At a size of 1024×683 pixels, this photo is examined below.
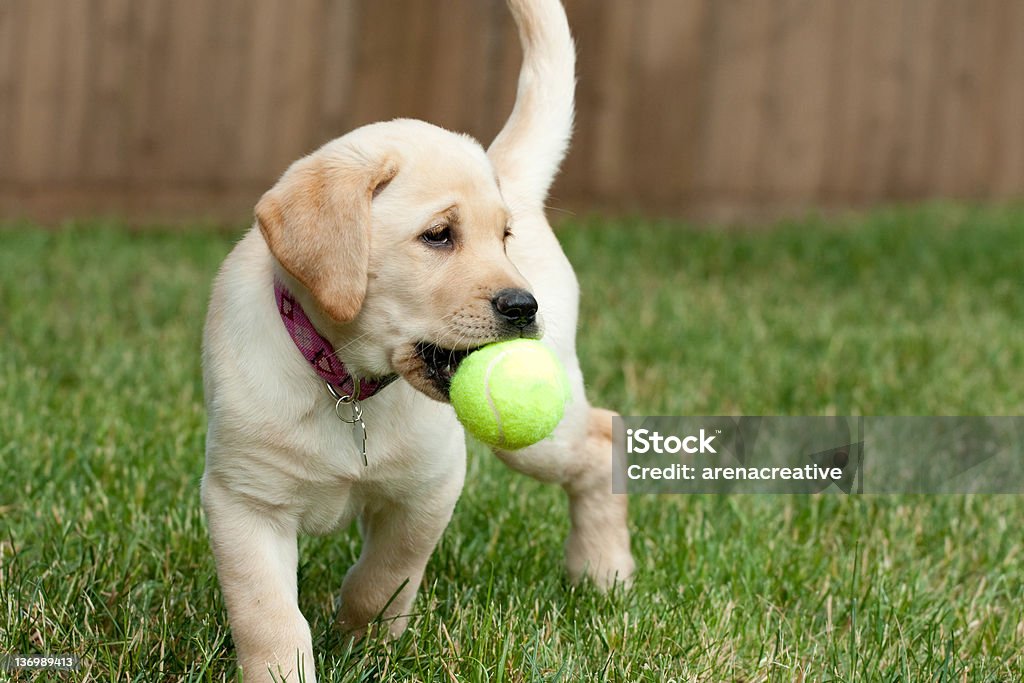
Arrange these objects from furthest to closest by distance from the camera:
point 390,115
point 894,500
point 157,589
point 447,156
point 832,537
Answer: point 390,115 → point 894,500 → point 832,537 → point 157,589 → point 447,156

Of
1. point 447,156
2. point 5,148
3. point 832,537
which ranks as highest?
point 447,156

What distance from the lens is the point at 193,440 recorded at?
391 centimetres

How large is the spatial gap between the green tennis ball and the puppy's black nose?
4 centimetres

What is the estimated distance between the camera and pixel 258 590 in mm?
2508

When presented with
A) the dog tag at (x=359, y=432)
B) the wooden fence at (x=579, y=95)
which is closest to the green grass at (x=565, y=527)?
the dog tag at (x=359, y=432)

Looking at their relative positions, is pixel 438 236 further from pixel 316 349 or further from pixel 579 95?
pixel 579 95

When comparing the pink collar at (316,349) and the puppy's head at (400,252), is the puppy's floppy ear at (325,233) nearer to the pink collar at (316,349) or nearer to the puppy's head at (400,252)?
the puppy's head at (400,252)

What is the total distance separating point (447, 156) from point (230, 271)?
515 mm

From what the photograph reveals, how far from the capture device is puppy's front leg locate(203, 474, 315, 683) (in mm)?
2475

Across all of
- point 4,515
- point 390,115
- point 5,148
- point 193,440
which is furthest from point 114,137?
point 4,515

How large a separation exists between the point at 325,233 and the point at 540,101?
1186mm

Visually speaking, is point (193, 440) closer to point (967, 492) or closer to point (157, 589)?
point (157, 589)

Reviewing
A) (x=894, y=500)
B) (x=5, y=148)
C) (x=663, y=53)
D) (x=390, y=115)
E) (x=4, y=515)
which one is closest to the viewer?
(x=4, y=515)

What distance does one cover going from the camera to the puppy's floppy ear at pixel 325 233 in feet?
7.89
